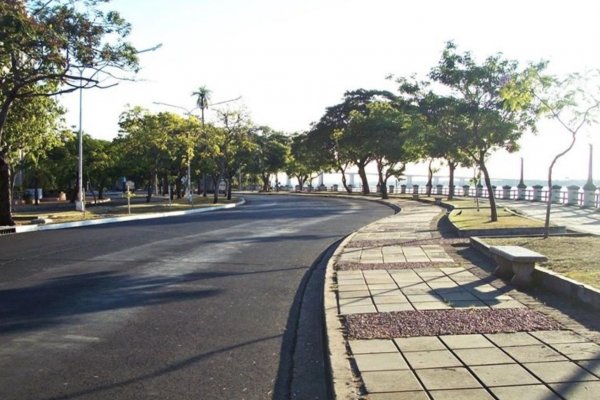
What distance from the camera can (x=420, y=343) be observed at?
18.8ft

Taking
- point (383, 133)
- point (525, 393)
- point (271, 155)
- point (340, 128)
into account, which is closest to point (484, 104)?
point (525, 393)

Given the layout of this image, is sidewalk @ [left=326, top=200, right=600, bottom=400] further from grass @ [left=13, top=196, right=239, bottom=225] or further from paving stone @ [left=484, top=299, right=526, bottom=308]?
Result: grass @ [left=13, top=196, right=239, bottom=225]

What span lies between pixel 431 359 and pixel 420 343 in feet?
1.69

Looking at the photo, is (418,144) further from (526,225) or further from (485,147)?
(526,225)

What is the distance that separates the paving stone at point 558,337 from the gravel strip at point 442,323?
156mm

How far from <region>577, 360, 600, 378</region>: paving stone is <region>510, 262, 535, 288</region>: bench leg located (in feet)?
11.7

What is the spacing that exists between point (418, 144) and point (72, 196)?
147 feet

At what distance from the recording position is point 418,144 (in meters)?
22.4

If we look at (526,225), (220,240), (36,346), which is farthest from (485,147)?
(36,346)

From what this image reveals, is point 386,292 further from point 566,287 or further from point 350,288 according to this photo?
point 566,287

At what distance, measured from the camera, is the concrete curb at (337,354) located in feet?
14.9

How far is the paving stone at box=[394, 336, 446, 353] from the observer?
5.54 metres

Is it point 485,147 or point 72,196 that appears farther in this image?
point 72,196

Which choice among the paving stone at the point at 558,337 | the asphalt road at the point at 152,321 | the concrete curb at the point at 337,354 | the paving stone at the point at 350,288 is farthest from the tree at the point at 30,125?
the paving stone at the point at 558,337
